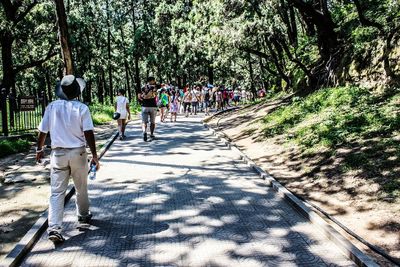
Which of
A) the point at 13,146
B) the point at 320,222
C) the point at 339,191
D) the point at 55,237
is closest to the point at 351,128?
the point at 339,191

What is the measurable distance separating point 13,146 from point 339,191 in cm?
999

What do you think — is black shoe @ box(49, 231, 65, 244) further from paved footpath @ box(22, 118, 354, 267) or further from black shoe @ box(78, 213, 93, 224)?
black shoe @ box(78, 213, 93, 224)

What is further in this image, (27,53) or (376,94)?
(27,53)

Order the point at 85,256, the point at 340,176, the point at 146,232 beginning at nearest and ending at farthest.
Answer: the point at 85,256 → the point at 146,232 → the point at 340,176

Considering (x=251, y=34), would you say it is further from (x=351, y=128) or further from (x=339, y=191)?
(x=339, y=191)

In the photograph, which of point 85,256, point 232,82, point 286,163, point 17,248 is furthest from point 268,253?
point 232,82

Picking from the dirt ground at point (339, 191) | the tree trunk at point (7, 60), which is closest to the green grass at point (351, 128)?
the dirt ground at point (339, 191)

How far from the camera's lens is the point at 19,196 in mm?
7562

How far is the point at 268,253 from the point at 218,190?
3.05 m

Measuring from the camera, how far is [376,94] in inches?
477

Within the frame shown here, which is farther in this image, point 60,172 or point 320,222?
point 320,222

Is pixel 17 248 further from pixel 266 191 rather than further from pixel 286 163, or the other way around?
pixel 286 163

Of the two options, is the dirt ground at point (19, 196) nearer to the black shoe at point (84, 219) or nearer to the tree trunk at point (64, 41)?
the black shoe at point (84, 219)

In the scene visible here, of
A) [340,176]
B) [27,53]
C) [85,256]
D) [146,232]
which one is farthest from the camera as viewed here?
[27,53]
